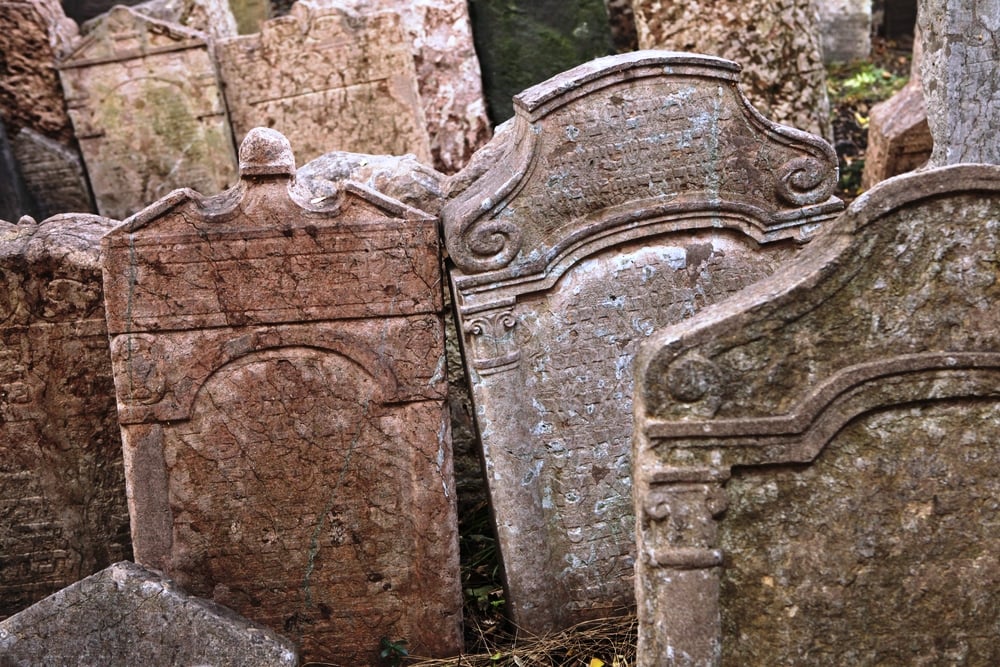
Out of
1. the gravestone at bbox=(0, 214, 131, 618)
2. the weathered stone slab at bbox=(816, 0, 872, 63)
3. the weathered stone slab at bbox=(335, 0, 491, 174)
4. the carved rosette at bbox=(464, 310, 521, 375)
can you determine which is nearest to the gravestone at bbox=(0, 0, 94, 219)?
the weathered stone slab at bbox=(335, 0, 491, 174)

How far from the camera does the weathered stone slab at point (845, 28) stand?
33.4 feet

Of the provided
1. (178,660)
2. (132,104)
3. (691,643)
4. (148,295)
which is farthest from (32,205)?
(691,643)

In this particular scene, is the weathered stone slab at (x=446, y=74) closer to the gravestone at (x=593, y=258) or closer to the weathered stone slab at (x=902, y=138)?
the weathered stone slab at (x=902, y=138)

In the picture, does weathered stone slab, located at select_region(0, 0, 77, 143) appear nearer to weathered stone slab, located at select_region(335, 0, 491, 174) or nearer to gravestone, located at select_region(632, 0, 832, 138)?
weathered stone slab, located at select_region(335, 0, 491, 174)

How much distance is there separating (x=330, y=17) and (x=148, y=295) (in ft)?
13.0

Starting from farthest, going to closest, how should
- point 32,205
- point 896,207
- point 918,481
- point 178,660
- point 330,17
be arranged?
point 32,205, point 330,17, point 178,660, point 918,481, point 896,207

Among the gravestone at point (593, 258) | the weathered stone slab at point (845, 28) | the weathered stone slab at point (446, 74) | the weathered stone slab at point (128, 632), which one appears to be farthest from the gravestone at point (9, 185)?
the weathered stone slab at point (845, 28)

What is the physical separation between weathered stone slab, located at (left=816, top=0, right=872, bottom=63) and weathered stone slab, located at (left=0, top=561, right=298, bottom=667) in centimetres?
822

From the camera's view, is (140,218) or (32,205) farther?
(32,205)

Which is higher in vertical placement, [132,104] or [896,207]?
[132,104]

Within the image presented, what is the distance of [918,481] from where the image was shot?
288 cm

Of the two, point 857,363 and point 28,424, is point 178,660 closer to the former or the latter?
point 28,424

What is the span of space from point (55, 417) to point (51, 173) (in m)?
3.97

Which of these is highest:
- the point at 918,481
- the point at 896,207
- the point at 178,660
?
the point at 896,207
